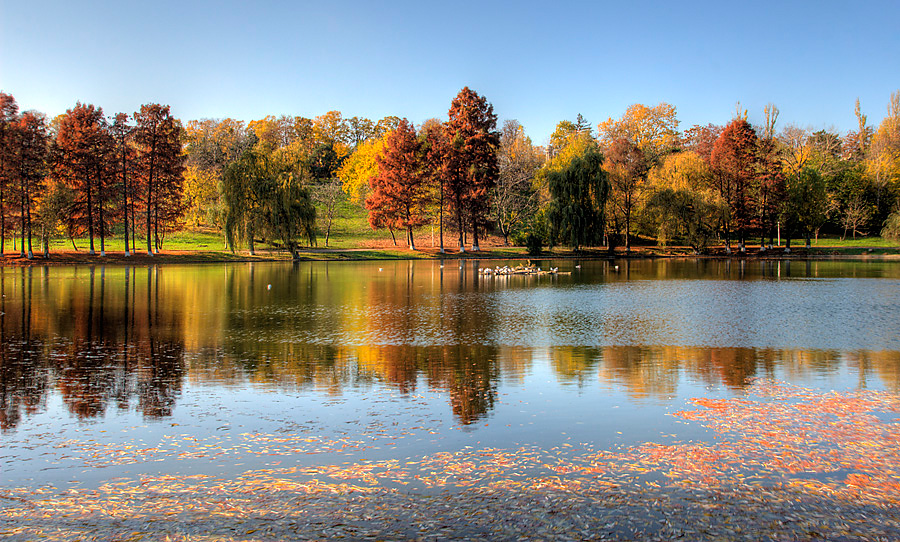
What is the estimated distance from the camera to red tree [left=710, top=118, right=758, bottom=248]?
72562 millimetres

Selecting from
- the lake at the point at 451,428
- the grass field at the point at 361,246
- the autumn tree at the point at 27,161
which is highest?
the autumn tree at the point at 27,161

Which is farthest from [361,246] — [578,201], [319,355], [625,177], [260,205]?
[319,355]

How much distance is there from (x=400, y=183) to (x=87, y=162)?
3053 centimetres

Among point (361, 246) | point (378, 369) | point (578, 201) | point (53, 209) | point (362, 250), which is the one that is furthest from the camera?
point (361, 246)

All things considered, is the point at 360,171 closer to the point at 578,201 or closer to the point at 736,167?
the point at 578,201

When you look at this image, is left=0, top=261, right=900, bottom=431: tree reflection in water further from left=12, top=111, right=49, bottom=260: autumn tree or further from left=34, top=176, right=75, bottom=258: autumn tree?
left=34, top=176, right=75, bottom=258: autumn tree

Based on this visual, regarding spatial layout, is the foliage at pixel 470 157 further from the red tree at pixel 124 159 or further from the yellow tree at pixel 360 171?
the red tree at pixel 124 159

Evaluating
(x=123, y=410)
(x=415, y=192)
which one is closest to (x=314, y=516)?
(x=123, y=410)

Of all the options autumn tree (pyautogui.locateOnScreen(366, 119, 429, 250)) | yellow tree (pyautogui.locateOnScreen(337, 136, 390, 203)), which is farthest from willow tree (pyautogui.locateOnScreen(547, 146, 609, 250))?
yellow tree (pyautogui.locateOnScreen(337, 136, 390, 203))

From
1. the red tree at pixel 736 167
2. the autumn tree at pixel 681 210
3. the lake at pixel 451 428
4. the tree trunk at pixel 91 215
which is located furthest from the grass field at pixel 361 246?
the lake at pixel 451 428

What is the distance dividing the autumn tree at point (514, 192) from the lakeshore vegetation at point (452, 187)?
28cm

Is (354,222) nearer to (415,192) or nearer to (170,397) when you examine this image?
(415,192)

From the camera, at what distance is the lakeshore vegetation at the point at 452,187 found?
5762 cm

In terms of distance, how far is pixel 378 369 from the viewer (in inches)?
516
